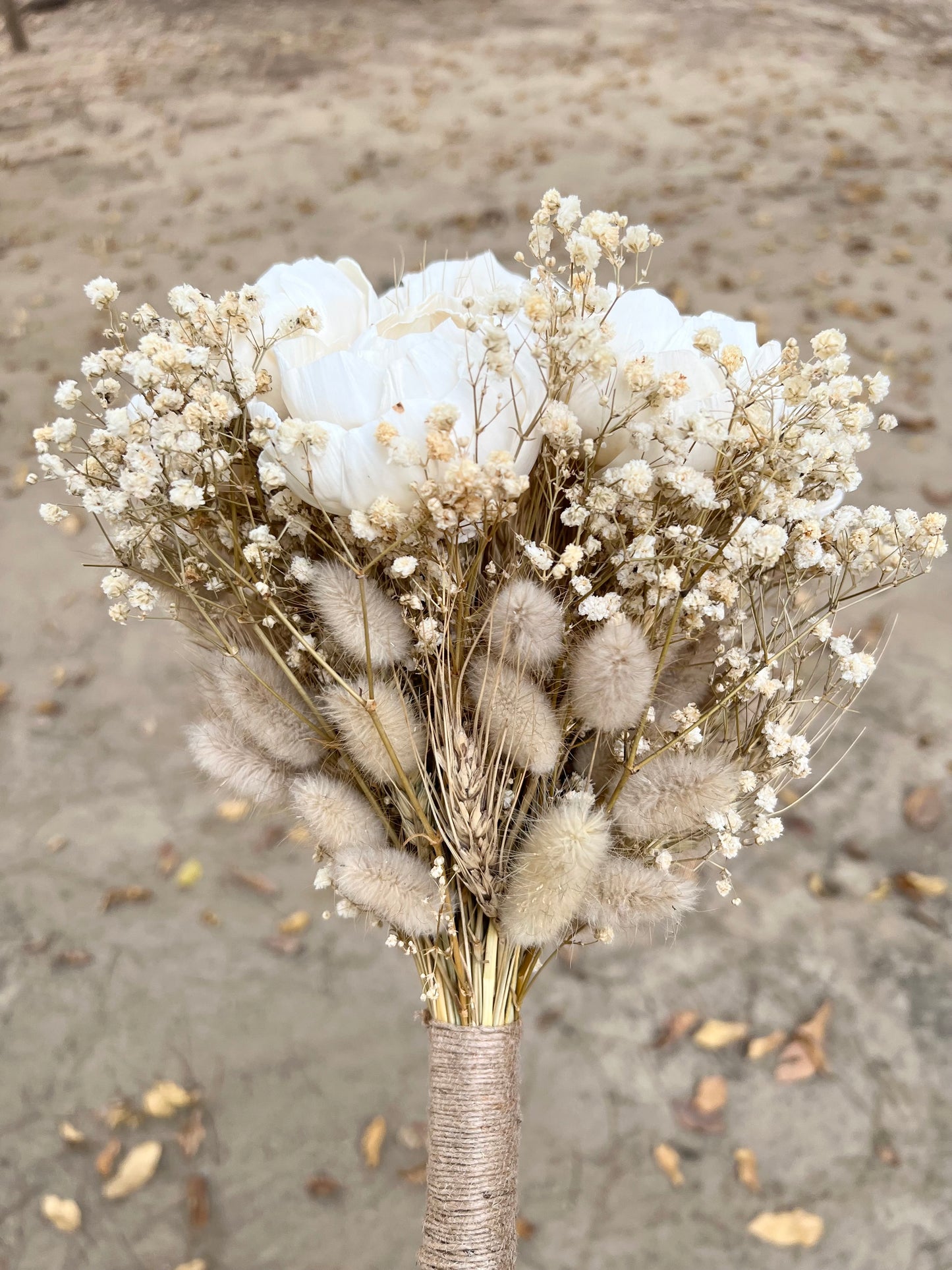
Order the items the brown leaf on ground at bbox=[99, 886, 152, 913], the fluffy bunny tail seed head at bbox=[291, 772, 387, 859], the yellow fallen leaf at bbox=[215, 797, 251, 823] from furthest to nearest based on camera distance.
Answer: the yellow fallen leaf at bbox=[215, 797, 251, 823] < the brown leaf on ground at bbox=[99, 886, 152, 913] < the fluffy bunny tail seed head at bbox=[291, 772, 387, 859]

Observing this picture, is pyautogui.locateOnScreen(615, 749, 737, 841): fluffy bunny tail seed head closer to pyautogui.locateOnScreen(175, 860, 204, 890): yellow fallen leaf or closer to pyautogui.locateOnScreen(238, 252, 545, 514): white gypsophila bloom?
pyautogui.locateOnScreen(238, 252, 545, 514): white gypsophila bloom

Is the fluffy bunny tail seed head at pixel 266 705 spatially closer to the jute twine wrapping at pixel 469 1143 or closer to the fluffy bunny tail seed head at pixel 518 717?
the fluffy bunny tail seed head at pixel 518 717

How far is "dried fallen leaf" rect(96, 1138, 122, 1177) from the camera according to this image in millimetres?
1462

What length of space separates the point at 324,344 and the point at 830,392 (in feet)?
1.21

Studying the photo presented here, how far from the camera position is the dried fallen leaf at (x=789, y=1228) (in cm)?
138

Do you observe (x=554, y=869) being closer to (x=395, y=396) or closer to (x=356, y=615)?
(x=356, y=615)

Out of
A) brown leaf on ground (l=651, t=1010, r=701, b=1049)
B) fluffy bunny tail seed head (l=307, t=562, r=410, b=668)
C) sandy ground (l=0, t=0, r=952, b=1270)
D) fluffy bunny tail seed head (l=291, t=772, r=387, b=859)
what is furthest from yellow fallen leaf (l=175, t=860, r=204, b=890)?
fluffy bunny tail seed head (l=307, t=562, r=410, b=668)

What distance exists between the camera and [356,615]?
68 centimetres

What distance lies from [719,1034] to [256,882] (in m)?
0.88

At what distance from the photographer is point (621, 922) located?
0.76 m

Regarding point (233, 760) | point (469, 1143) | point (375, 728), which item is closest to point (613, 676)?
point (375, 728)

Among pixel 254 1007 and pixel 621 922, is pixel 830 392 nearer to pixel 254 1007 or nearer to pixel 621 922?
pixel 621 922

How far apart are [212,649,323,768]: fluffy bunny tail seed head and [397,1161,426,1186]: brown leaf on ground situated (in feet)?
3.34

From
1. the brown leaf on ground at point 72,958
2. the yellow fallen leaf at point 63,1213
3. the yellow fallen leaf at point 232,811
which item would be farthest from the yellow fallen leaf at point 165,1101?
the yellow fallen leaf at point 232,811
